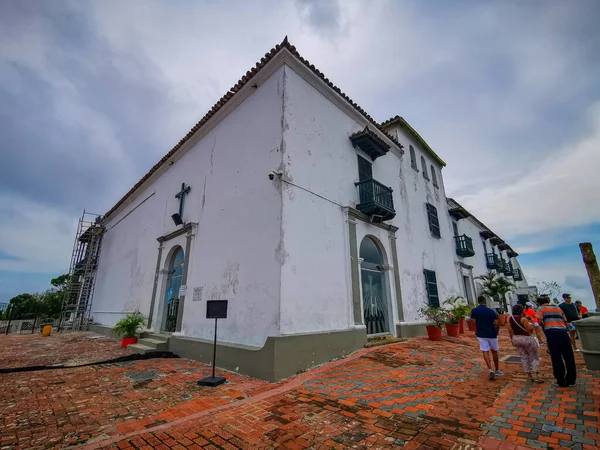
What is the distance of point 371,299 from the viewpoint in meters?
8.82

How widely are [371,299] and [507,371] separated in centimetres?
387

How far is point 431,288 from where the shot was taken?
1134 cm

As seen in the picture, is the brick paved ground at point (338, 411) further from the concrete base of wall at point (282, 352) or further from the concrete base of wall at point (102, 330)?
the concrete base of wall at point (102, 330)

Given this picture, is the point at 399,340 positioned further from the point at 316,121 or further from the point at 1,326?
the point at 1,326

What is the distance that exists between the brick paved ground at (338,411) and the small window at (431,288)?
17.6 ft

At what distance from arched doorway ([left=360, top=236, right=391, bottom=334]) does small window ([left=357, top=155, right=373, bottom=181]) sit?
2.04m

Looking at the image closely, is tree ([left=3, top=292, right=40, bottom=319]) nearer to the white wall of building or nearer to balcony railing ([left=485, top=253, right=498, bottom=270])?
the white wall of building

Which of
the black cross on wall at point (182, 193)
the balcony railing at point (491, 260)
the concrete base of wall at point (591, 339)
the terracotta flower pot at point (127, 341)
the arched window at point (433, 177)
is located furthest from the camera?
the balcony railing at point (491, 260)

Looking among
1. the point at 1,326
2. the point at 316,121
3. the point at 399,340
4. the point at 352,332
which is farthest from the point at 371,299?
the point at 1,326

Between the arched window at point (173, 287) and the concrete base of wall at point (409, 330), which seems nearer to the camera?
the concrete base of wall at point (409, 330)

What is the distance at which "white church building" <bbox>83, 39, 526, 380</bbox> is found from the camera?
624 cm

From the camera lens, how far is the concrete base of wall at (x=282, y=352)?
5.45 m

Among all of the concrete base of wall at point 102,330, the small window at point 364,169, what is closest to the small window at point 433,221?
the small window at point 364,169

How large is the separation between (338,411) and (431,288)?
29.6 ft
